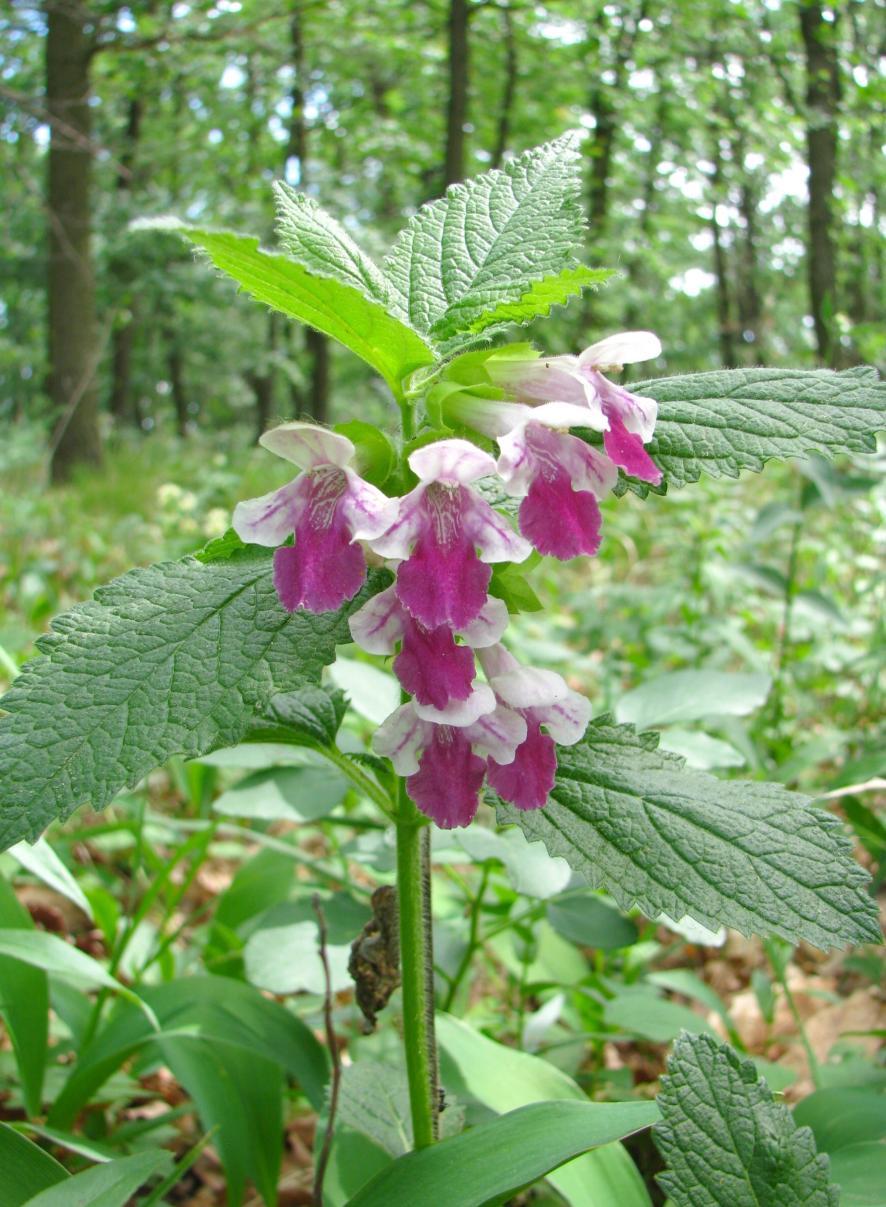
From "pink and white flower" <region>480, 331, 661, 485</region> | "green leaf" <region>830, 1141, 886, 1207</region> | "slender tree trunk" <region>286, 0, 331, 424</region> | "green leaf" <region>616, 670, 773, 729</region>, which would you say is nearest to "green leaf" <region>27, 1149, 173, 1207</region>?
"green leaf" <region>830, 1141, 886, 1207</region>

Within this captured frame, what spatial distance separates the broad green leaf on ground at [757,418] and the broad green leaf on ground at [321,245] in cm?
28

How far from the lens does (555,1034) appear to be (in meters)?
1.74

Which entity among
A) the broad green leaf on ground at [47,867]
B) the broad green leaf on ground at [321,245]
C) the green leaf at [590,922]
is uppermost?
the broad green leaf on ground at [321,245]

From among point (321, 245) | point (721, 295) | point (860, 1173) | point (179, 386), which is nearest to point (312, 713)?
point (321, 245)

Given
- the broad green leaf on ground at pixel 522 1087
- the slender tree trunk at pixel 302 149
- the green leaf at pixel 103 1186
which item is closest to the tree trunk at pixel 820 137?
the slender tree trunk at pixel 302 149

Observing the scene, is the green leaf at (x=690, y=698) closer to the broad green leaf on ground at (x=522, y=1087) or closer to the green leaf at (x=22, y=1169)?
the broad green leaf on ground at (x=522, y=1087)

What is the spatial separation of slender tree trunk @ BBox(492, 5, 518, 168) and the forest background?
72mm

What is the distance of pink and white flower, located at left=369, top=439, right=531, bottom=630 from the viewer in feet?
2.38

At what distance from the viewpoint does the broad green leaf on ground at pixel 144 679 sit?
0.72 meters

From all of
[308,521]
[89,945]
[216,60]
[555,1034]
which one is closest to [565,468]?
[308,521]

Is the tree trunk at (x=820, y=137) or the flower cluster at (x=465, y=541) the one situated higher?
the tree trunk at (x=820, y=137)

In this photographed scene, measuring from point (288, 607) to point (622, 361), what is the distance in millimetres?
370

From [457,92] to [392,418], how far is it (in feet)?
23.5

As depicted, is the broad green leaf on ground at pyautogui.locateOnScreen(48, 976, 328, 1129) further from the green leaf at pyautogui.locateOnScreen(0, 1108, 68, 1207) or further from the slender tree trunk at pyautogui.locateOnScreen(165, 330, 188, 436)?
the slender tree trunk at pyautogui.locateOnScreen(165, 330, 188, 436)
